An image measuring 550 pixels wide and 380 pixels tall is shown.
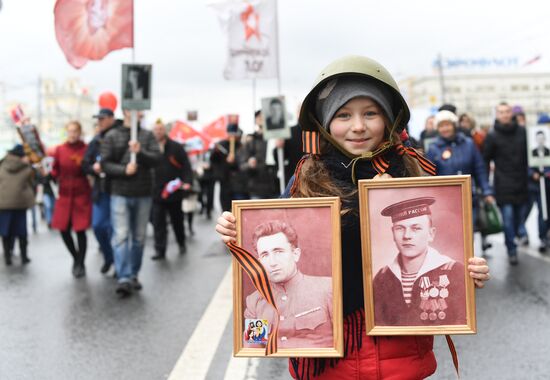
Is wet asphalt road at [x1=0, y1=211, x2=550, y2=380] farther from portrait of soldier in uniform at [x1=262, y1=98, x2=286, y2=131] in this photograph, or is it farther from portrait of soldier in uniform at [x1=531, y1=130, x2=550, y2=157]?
portrait of soldier in uniform at [x1=262, y1=98, x2=286, y2=131]

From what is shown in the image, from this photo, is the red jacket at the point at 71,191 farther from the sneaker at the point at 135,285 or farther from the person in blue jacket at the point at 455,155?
the person in blue jacket at the point at 455,155

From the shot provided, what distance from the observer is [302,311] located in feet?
7.72

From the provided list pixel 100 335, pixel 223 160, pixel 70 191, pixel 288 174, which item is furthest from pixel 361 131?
pixel 223 160

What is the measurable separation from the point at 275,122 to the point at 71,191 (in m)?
2.74

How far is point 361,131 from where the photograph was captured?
253 cm

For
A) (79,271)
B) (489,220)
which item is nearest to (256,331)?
(489,220)

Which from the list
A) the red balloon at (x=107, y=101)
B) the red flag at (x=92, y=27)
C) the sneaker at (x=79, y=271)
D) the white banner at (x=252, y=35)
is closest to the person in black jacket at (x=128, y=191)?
the red balloon at (x=107, y=101)

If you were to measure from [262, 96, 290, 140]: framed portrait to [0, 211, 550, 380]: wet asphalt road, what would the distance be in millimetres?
Result: 1867

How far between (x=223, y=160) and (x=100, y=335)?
810 centimetres

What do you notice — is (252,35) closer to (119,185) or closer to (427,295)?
(119,185)

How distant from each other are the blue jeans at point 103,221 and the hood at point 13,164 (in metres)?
3.06

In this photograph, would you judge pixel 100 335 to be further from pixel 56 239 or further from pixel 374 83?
pixel 56 239

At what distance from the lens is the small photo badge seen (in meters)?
2.36

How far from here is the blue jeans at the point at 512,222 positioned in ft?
31.4
